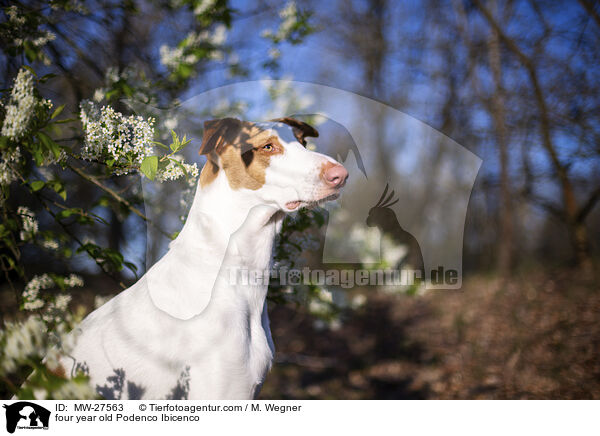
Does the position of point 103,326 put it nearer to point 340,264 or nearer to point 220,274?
point 220,274

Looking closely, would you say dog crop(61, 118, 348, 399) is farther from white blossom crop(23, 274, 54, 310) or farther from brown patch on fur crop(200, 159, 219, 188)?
white blossom crop(23, 274, 54, 310)

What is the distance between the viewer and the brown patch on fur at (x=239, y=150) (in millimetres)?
1646

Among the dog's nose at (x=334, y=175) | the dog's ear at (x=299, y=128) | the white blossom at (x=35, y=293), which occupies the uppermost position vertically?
the dog's ear at (x=299, y=128)

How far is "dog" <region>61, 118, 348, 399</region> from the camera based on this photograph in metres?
1.61

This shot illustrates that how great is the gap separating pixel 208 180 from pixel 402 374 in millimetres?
4499

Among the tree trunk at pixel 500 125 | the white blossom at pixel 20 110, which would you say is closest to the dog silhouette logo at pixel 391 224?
the white blossom at pixel 20 110

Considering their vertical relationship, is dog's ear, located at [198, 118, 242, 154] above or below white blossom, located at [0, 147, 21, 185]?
above

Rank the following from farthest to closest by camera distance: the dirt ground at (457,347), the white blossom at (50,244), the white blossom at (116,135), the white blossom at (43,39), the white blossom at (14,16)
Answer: the dirt ground at (457,347) → the white blossom at (50,244) → the white blossom at (43,39) → the white blossom at (14,16) → the white blossom at (116,135)

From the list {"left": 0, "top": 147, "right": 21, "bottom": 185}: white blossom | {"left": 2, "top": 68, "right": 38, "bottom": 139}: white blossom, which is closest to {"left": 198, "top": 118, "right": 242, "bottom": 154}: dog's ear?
{"left": 2, "top": 68, "right": 38, "bottom": 139}: white blossom

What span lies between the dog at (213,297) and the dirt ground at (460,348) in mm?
2918

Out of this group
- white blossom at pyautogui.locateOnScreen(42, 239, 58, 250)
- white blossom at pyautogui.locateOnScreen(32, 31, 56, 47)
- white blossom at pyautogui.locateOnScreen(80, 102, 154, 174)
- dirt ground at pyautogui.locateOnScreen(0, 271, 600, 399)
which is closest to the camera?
white blossom at pyautogui.locateOnScreen(80, 102, 154, 174)

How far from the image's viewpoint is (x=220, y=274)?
5.57 feet
